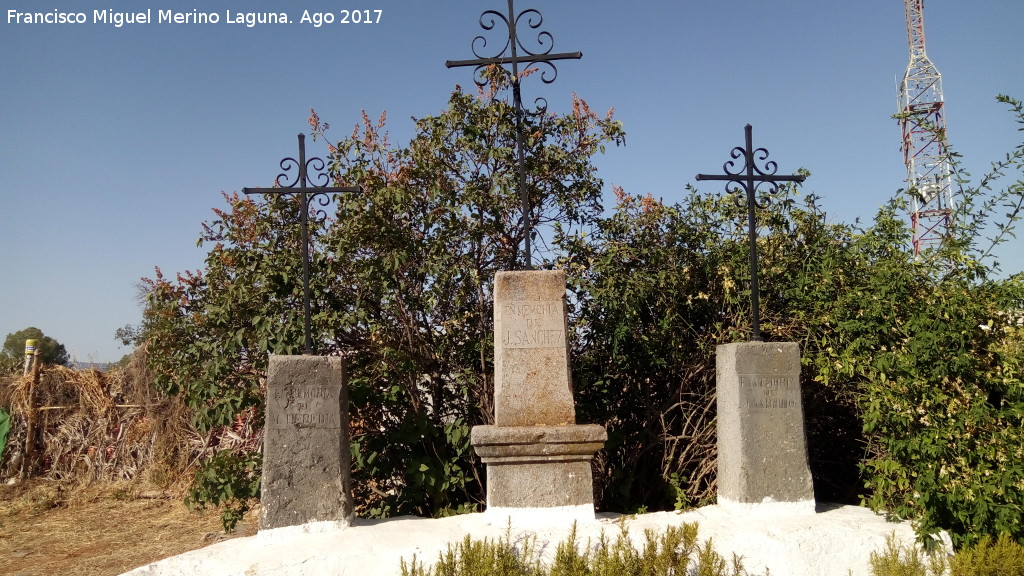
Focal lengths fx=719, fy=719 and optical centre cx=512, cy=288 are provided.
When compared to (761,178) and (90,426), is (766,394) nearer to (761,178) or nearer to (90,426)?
(761,178)

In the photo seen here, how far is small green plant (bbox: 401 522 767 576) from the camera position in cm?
363

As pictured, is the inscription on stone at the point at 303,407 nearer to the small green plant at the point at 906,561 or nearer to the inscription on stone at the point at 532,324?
the inscription on stone at the point at 532,324

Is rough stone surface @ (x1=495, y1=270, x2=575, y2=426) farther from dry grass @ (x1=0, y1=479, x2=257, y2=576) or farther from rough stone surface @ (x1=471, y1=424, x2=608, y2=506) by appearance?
dry grass @ (x1=0, y1=479, x2=257, y2=576)

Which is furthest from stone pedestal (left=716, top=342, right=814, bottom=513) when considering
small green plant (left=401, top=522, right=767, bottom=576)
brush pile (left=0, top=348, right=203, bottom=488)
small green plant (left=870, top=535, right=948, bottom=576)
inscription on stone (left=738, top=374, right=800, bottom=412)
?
brush pile (left=0, top=348, right=203, bottom=488)

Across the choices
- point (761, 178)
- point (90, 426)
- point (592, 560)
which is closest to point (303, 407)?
A: point (592, 560)

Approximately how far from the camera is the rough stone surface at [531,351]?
15.1ft

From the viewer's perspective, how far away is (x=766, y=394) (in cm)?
484

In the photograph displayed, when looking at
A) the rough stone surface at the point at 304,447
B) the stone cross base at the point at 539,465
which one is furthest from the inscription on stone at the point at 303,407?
the stone cross base at the point at 539,465

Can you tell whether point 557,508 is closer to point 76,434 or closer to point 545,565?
point 545,565

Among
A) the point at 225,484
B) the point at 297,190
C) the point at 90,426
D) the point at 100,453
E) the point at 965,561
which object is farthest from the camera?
the point at 90,426

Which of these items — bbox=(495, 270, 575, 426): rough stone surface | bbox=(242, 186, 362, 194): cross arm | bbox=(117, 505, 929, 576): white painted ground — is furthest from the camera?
bbox=(242, 186, 362, 194): cross arm

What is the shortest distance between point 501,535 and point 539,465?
50 centimetres

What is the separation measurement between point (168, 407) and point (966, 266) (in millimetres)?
10020

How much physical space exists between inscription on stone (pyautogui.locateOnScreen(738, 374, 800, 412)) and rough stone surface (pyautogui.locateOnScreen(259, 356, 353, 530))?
2.65 m
